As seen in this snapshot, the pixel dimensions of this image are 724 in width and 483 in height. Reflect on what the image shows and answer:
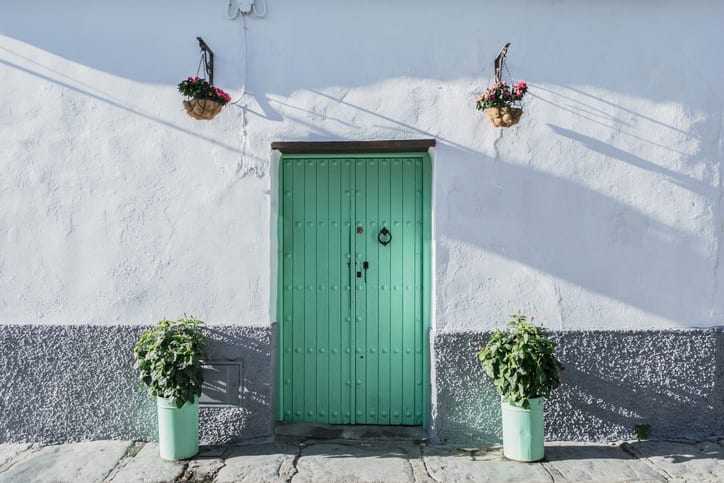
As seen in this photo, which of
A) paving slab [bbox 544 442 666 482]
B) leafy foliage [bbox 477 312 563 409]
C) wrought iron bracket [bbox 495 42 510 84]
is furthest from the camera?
wrought iron bracket [bbox 495 42 510 84]

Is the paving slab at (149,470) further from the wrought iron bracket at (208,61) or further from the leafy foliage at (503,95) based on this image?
the leafy foliage at (503,95)

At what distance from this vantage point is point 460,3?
4.35 meters

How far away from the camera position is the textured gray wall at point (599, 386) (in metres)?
4.24

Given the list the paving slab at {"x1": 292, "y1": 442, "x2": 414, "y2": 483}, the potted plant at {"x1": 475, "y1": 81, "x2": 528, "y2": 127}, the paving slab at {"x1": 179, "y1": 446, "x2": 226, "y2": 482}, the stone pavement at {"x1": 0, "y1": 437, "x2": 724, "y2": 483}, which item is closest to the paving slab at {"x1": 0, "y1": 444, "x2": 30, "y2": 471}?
the stone pavement at {"x1": 0, "y1": 437, "x2": 724, "y2": 483}

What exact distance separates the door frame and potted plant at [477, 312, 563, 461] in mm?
618

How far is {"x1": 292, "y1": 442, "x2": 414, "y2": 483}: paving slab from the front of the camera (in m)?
3.71

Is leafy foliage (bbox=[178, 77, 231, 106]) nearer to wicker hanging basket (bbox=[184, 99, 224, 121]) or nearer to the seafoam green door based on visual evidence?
wicker hanging basket (bbox=[184, 99, 224, 121])

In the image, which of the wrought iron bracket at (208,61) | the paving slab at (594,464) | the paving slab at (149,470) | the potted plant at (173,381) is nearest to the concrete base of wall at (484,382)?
the paving slab at (594,464)

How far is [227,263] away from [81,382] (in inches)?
57.0

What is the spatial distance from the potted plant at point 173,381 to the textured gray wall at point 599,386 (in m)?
1.76

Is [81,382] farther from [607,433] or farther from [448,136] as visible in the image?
[607,433]

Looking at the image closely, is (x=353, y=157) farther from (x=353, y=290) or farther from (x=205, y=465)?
(x=205, y=465)

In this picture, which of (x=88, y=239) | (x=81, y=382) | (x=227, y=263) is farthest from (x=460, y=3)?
(x=81, y=382)

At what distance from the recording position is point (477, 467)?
152 inches
